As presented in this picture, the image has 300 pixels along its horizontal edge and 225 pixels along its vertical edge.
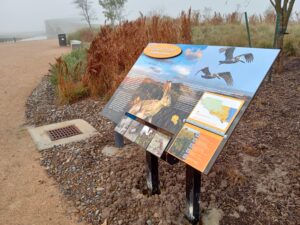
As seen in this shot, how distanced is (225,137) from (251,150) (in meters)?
1.52

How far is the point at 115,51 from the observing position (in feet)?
15.0

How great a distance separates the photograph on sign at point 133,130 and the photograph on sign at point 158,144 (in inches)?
7.4

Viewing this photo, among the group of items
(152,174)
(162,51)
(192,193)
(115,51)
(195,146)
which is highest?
(162,51)

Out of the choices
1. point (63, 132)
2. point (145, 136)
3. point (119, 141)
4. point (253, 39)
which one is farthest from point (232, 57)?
point (253, 39)

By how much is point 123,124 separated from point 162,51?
69 cm

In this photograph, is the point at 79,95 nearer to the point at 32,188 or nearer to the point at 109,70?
the point at 109,70

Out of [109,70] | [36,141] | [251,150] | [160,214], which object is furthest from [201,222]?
[109,70]

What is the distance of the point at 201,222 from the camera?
6.77 feet

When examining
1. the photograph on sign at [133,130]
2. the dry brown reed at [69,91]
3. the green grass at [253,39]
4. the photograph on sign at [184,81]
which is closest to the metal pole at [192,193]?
the photograph on sign at [184,81]

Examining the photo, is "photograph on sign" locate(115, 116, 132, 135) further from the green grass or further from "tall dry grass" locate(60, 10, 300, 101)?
the green grass

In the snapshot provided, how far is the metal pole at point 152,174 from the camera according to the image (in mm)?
2248

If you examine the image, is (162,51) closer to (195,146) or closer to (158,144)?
(158,144)

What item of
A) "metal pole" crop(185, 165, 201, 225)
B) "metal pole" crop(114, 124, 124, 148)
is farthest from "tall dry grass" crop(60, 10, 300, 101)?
"metal pole" crop(185, 165, 201, 225)

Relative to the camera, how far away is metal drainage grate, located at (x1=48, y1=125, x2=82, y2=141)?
358cm
